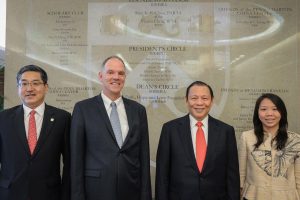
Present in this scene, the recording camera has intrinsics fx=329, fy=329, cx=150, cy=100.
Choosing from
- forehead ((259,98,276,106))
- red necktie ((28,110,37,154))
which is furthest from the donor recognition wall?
red necktie ((28,110,37,154))

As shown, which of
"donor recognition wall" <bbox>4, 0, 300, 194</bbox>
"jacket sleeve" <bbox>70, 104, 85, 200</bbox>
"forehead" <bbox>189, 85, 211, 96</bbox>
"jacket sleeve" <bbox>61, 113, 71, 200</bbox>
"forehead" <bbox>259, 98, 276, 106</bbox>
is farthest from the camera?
"donor recognition wall" <bbox>4, 0, 300, 194</bbox>

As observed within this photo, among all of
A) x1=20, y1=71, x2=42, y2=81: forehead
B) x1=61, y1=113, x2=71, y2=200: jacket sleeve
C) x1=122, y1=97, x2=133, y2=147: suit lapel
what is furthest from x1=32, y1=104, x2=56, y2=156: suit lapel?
x1=122, y1=97, x2=133, y2=147: suit lapel

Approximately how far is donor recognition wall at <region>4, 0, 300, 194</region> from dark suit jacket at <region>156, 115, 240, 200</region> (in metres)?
0.90

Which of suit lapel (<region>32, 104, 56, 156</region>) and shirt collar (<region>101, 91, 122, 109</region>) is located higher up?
shirt collar (<region>101, 91, 122, 109</region>)

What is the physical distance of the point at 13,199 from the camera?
2088 mm

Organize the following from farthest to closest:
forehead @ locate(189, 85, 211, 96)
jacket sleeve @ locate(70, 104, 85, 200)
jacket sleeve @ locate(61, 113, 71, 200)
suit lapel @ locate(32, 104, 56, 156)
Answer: forehead @ locate(189, 85, 211, 96) → jacket sleeve @ locate(61, 113, 71, 200) → suit lapel @ locate(32, 104, 56, 156) → jacket sleeve @ locate(70, 104, 85, 200)

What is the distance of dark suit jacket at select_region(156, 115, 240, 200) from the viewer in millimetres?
2264

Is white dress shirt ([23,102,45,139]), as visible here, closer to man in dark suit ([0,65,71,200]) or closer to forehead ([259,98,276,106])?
man in dark suit ([0,65,71,200])

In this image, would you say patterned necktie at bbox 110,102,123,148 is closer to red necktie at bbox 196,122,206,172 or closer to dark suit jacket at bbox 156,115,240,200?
dark suit jacket at bbox 156,115,240,200

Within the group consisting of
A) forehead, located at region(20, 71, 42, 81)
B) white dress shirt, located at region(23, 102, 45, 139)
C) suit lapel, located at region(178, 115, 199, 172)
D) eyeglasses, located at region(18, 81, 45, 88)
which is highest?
forehead, located at region(20, 71, 42, 81)

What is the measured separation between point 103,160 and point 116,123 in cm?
26

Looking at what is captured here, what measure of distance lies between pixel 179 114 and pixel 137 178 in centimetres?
122

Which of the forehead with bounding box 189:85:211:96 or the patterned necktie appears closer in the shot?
the patterned necktie

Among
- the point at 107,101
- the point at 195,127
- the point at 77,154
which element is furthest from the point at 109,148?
the point at 195,127
